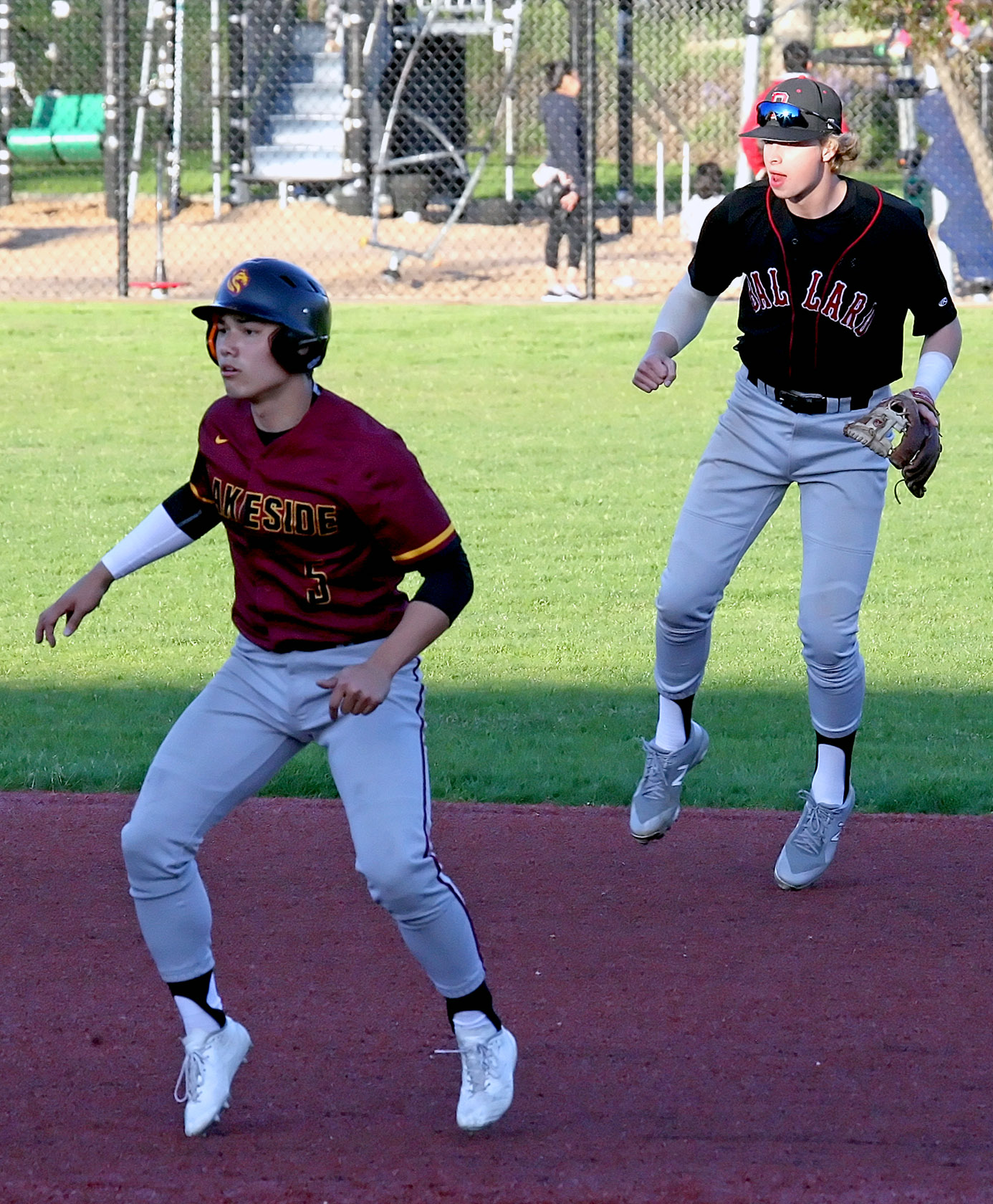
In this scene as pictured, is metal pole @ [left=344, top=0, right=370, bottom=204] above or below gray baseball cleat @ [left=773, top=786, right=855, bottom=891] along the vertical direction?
above

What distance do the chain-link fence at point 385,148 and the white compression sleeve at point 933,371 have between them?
13305 millimetres

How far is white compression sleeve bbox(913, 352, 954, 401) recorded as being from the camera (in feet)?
15.3

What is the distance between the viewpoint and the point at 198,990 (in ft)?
11.7

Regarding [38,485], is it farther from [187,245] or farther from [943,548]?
[187,245]

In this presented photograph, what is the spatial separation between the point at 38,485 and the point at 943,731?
6633mm

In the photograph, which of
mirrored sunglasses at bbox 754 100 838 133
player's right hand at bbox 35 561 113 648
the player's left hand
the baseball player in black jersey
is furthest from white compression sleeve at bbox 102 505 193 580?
mirrored sunglasses at bbox 754 100 838 133

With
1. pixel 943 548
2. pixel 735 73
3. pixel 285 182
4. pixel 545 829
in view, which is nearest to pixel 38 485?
pixel 943 548

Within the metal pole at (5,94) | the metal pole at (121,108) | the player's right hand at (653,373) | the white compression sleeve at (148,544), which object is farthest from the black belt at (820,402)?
the metal pole at (5,94)

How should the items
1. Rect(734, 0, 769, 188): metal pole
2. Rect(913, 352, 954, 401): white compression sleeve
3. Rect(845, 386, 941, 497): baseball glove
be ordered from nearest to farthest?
Rect(845, 386, 941, 497): baseball glove < Rect(913, 352, 954, 401): white compression sleeve < Rect(734, 0, 769, 188): metal pole

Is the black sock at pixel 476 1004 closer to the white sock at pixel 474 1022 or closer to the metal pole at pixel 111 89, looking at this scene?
the white sock at pixel 474 1022

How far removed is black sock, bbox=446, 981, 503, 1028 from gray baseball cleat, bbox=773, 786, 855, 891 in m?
1.68

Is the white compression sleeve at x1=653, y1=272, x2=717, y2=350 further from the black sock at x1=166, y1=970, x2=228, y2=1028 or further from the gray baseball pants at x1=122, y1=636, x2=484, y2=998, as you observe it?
the black sock at x1=166, y1=970, x2=228, y2=1028

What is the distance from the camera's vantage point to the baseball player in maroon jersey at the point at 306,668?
3.45 m

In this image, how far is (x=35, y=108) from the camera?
27812mm
